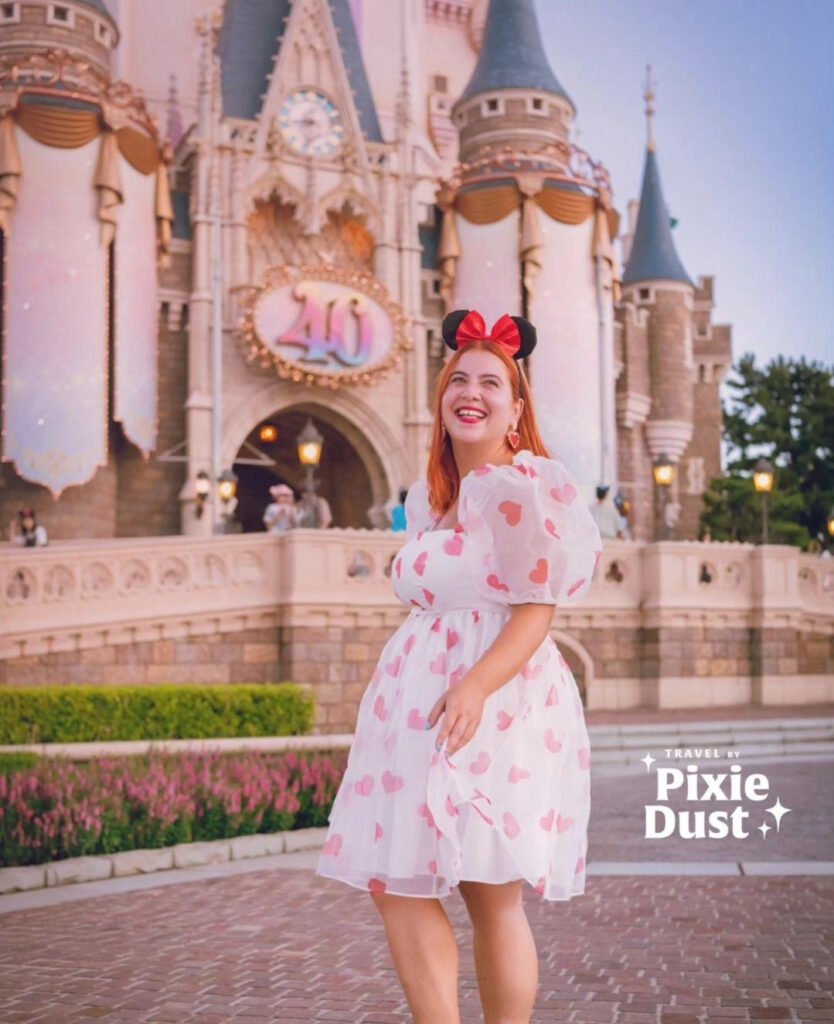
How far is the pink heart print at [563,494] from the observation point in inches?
136

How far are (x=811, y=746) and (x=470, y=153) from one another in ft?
75.4

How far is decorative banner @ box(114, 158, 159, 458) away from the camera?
28.4 m

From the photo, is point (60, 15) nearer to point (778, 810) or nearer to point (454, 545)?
point (778, 810)

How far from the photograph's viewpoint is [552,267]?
3281 centimetres

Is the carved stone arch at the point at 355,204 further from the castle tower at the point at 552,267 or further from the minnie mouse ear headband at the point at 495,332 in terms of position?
the minnie mouse ear headband at the point at 495,332

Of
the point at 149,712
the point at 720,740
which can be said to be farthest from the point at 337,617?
the point at 720,740

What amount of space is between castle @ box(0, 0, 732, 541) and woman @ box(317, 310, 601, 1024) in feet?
80.5

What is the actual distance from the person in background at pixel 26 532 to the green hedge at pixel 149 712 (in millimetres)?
7413

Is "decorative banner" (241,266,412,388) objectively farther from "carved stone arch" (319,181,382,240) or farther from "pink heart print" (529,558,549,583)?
"pink heart print" (529,558,549,583)

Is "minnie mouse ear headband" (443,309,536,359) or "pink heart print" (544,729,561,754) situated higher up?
"minnie mouse ear headband" (443,309,536,359)

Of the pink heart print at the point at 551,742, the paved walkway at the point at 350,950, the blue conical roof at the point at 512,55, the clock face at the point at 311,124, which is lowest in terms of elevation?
the paved walkway at the point at 350,950

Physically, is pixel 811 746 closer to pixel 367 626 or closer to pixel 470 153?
pixel 367 626

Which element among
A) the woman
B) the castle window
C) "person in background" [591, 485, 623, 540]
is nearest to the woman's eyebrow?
the woman

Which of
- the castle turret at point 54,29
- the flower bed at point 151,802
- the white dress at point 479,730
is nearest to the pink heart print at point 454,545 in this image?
the white dress at point 479,730
